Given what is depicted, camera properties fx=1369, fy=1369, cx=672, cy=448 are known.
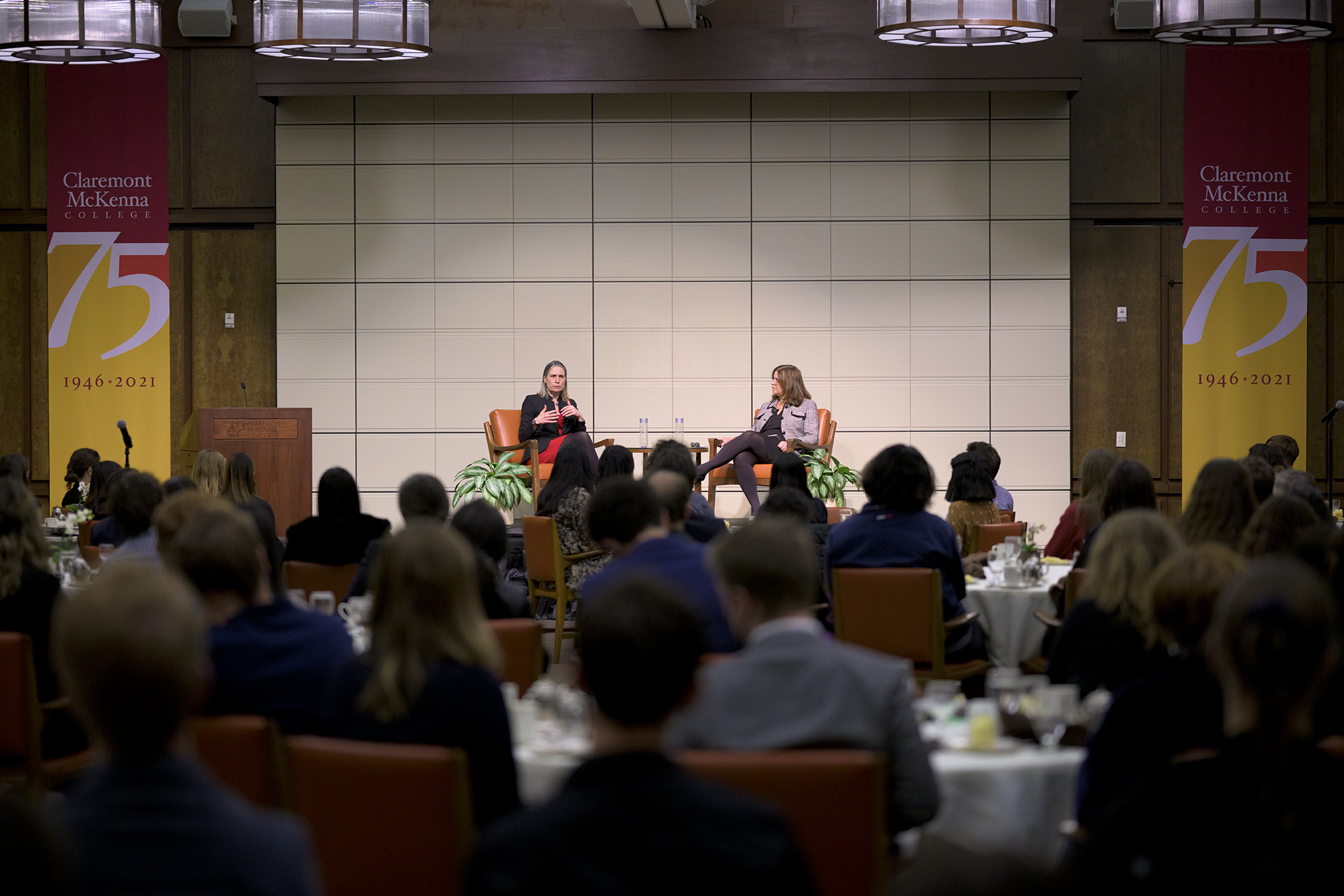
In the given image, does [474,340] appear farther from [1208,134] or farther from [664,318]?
[1208,134]

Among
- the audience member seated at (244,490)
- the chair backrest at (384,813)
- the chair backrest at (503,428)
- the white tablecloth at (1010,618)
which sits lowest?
the white tablecloth at (1010,618)

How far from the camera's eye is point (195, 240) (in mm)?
11664

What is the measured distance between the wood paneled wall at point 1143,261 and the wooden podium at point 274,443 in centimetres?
628

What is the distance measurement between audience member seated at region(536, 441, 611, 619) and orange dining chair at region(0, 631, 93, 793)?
3.23 meters

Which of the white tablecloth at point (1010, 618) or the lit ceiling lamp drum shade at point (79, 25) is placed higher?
the lit ceiling lamp drum shade at point (79, 25)

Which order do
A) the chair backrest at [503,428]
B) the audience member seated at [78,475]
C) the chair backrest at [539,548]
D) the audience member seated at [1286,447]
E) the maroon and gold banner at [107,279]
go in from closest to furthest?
1. the chair backrest at [539,548]
2. the audience member seated at [1286,447]
3. the audience member seated at [78,475]
4. the chair backrest at [503,428]
5. the maroon and gold banner at [107,279]

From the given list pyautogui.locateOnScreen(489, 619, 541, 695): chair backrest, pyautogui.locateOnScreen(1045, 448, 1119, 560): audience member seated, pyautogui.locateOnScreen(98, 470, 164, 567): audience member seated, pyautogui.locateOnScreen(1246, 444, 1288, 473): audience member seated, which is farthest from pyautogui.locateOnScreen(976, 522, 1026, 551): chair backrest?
pyautogui.locateOnScreen(98, 470, 164, 567): audience member seated

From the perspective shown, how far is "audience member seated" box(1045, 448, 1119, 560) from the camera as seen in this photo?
5.93 metres

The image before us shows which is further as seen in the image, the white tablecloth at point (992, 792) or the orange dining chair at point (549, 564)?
the orange dining chair at point (549, 564)

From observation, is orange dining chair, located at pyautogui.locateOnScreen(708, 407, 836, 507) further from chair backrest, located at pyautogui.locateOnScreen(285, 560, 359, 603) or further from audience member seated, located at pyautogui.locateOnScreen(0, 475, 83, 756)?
audience member seated, located at pyautogui.locateOnScreen(0, 475, 83, 756)

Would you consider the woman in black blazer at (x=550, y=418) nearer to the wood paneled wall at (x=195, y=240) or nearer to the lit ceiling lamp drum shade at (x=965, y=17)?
the wood paneled wall at (x=195, y=240)

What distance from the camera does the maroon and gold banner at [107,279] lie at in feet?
37.4

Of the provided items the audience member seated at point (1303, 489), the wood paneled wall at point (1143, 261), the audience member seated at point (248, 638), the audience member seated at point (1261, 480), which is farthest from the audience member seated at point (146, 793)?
the wood paneled wall at point (1143, 261)

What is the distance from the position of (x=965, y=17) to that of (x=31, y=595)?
6037 millimetres
